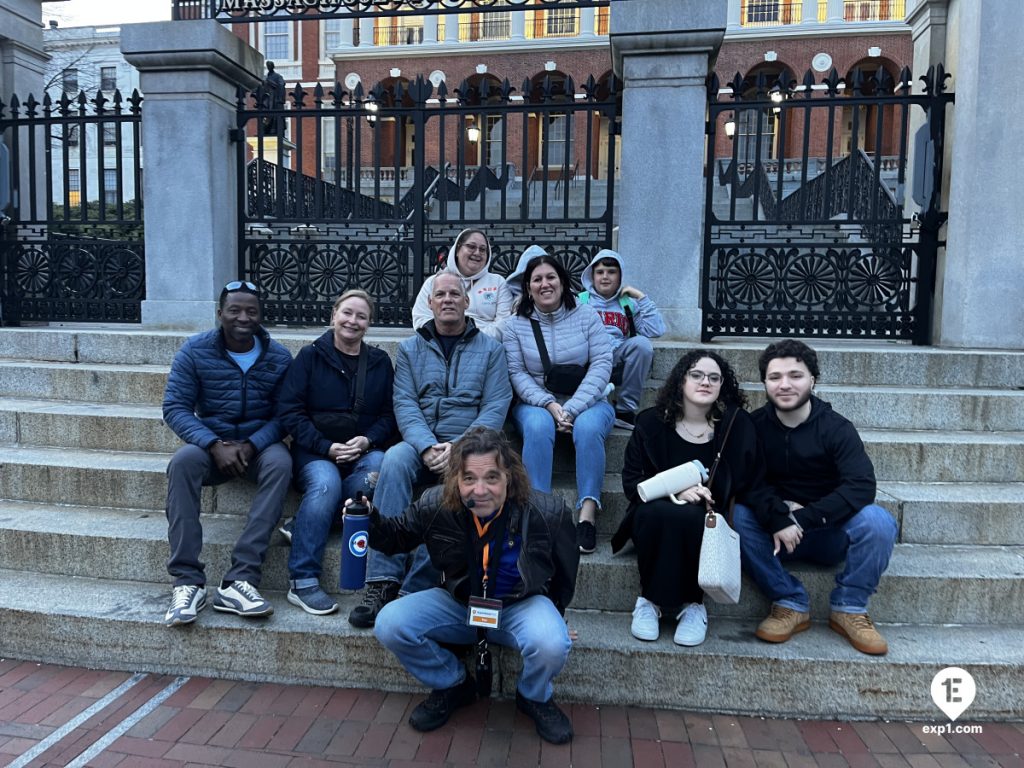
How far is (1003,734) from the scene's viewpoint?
126 inches

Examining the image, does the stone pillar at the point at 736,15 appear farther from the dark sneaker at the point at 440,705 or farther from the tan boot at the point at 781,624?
the dark sneaker at the point at 440,705

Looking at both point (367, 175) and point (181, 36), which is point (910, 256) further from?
point (367, 175)

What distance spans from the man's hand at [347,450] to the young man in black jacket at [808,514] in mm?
2007

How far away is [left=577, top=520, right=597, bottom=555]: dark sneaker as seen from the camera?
3.93 metres

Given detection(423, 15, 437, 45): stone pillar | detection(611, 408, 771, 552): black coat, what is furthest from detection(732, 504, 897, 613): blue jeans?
detection(423, 15, 437, 45): stone pillar

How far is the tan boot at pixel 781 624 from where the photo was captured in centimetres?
346

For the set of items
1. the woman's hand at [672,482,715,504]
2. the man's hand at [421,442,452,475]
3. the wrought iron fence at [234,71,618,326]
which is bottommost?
the woman's hand at [672,482,715,504]

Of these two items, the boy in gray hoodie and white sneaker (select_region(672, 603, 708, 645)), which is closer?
white sneaker (select_region(672, 603, 708, 645))

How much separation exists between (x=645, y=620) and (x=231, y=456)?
2271 millimetres

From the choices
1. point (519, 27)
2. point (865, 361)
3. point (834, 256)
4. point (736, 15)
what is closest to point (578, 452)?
point (865, 361)

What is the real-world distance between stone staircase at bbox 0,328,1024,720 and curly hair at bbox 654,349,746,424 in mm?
790

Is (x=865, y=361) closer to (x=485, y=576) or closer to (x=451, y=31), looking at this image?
(x=485, y=576)

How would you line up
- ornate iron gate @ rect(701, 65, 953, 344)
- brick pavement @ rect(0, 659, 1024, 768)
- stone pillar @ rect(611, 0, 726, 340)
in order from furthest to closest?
ornate iron gate @ rect(701, 65, 953, 344) → stone pillar @ rect(611, 0, 726, 340) → brick pavement @ rect(0, 659, 1024, 768)

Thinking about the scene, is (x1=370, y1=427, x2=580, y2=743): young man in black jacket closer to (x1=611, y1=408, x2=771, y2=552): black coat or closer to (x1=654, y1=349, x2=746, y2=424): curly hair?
(x1=611, y1=408, x2=771, y2=552): black coat
